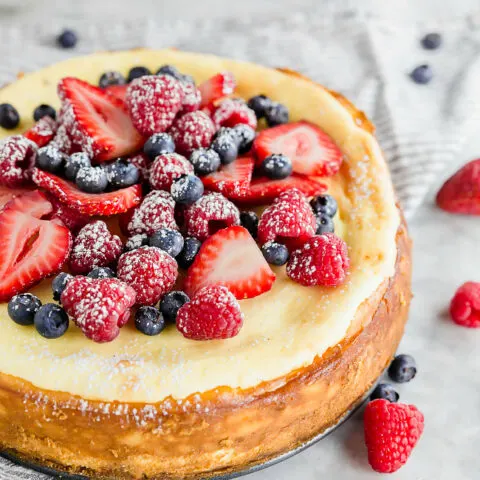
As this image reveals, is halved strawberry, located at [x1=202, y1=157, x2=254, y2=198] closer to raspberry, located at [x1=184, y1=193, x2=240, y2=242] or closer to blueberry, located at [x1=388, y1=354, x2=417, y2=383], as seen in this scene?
raspberry, located at [x1=184, y1=193, x2=240, y2=242]

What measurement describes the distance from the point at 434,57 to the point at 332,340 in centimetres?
213

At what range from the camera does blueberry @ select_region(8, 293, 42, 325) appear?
2.00 meters

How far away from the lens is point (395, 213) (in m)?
2.40

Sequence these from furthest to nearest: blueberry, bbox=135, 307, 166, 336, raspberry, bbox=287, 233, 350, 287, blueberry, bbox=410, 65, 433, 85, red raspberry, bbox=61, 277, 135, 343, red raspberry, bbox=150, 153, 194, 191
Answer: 1. blueberry, bbox=410, 65, 433, 85
2. red raspberry, bbox=150, 153, 194, 191
3. raspberry, bbox=287, 233, 350, 287
4. blueberry, bbox=135, 307, 166, 336
5. red raspberry, bbox=61, 277, 135, 343

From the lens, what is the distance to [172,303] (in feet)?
6.59

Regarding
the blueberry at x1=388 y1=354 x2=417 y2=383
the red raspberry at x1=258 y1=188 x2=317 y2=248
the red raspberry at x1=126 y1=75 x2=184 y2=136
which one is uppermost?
the red raspberry at x1=126 y1=75 x2=184 y2=136

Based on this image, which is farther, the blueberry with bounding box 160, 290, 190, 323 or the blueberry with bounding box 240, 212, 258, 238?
the blueberry with bounding box 240, 212, 258, 238

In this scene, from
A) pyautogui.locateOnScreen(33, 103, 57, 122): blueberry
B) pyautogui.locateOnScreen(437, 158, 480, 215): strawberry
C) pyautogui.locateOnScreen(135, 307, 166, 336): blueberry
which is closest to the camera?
pyautogui.locateOnScreen(135, 307, 166, 336): blueberry

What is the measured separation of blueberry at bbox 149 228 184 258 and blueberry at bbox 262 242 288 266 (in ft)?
0.78

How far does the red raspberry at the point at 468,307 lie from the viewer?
2.68 meters

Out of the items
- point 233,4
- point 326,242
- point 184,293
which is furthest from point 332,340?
point 233,4

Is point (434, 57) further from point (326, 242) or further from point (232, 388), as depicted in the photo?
point (232, 388)

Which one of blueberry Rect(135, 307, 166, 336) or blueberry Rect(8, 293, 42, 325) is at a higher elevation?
blueberry Rect(8, 293, 42, 325)

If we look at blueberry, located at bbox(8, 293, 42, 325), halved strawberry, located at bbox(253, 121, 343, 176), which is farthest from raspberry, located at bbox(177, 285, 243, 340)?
halved strawberry, located at bbox(253, 121, 343, 176)
